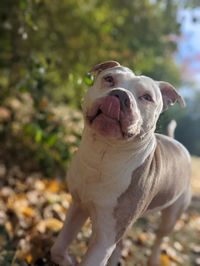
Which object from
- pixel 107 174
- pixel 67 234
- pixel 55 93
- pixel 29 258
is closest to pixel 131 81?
pixel 107 174

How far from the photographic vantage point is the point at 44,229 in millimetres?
3072

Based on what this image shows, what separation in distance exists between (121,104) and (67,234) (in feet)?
3.07

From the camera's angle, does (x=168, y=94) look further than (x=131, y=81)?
Yes

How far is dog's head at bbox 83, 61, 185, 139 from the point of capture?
1743 millimetres

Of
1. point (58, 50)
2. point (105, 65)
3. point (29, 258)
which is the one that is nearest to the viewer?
point (105, 65)

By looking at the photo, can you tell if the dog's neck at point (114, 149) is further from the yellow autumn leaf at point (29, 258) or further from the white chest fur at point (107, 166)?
the yellow autumn leaf at point (29, 258)

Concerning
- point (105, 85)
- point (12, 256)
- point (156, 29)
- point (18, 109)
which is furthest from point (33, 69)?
point (156, 29)

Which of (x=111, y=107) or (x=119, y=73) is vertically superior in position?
(x=119, y=73)

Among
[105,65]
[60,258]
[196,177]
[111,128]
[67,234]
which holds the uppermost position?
[105,65]

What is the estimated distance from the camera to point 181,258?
127 inches

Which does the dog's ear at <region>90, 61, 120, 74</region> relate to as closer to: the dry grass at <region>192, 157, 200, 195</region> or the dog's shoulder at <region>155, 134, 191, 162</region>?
the dog's shoulder at <region>155, 134, 191, 162</region>

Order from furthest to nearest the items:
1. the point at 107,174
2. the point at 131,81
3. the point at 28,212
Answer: the point at 28,212
the point at 107,174
the point at 131,81

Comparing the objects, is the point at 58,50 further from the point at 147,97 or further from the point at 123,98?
the point at 123,98

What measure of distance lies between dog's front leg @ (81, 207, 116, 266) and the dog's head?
418mm
